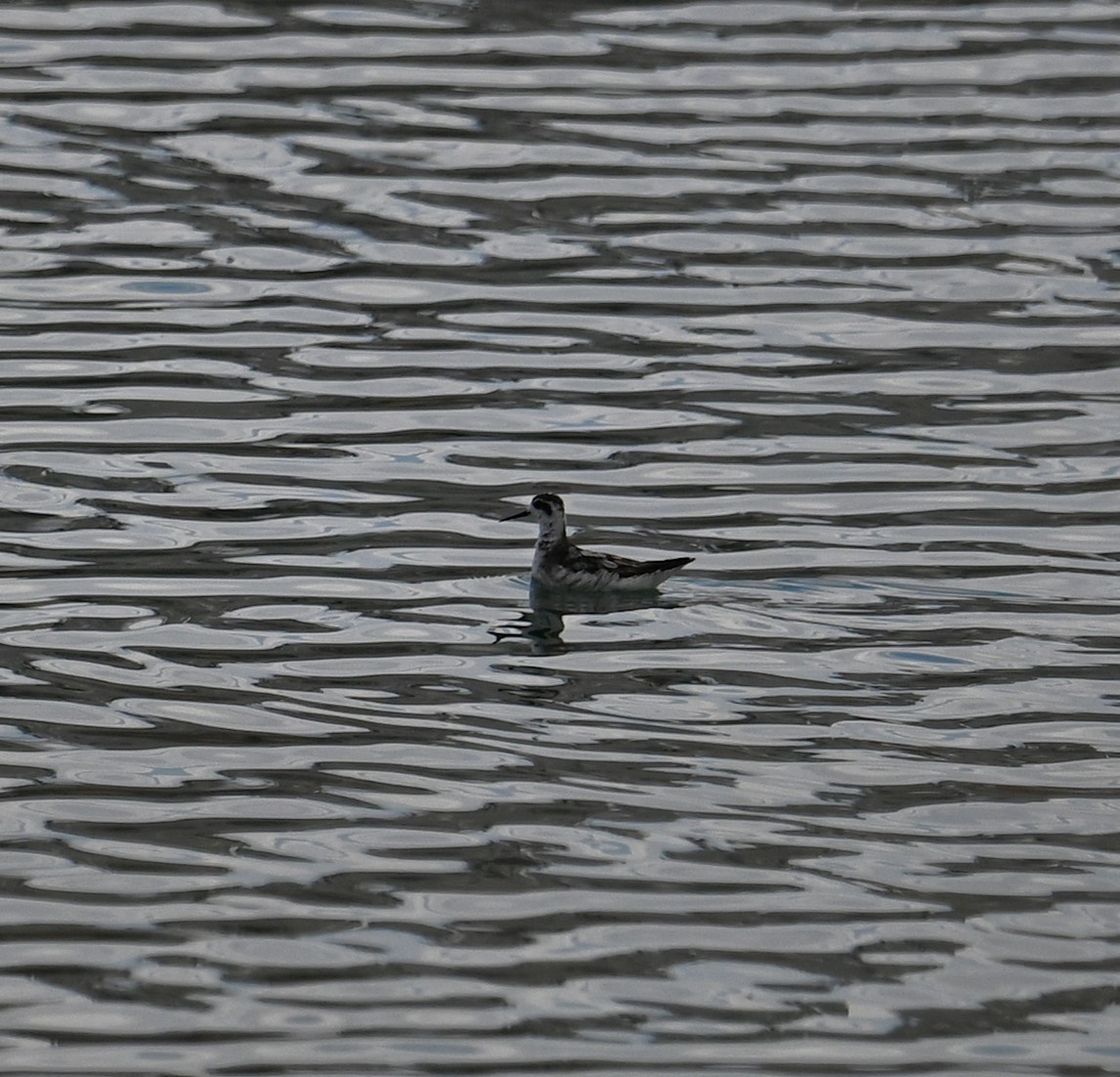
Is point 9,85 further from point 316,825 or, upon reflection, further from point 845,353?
point 316,825

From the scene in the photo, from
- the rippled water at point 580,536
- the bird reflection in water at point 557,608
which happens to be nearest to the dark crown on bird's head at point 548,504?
the bird reflection in water at point 557,608

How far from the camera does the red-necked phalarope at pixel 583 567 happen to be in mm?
12086

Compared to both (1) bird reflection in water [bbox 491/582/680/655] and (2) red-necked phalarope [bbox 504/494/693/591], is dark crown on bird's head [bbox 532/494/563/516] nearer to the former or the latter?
(2) red-necked phalarope [bbox 504/494/693/591]

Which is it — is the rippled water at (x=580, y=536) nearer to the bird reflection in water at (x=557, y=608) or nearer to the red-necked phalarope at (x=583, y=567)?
A: the bird reflection in water at (x=557, y=608)

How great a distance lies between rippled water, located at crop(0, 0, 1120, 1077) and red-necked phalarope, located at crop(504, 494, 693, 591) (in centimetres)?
16

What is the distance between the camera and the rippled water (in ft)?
26.6

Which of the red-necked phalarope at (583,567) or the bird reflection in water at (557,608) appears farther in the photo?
the red-necked phalarope at (583,567)

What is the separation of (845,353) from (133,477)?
16.3 ft

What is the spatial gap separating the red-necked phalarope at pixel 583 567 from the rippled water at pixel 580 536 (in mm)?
164

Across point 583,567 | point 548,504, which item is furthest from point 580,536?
point 583,567

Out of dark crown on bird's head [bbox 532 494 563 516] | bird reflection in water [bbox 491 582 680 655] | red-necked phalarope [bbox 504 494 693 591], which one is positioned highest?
dark crown on bird's head [bbox 532 494 563 516]

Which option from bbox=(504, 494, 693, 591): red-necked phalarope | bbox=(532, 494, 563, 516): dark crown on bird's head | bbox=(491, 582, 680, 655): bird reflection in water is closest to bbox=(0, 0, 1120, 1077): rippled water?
bbox=(491, 582, 680, 655): bird reflection in water

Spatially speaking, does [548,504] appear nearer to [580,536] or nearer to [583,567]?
[583,567]

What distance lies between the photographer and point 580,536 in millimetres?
13156
